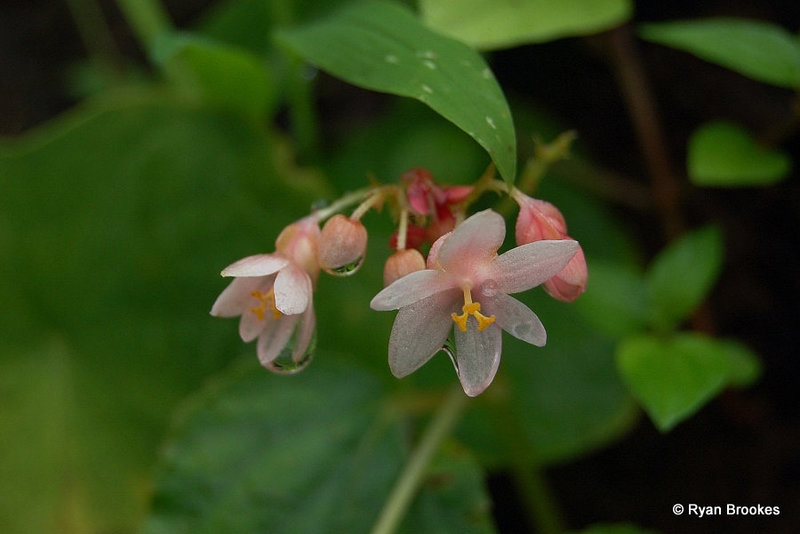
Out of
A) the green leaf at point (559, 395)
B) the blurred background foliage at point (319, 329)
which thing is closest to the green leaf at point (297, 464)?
the blurred background foliage at point (319, 329)

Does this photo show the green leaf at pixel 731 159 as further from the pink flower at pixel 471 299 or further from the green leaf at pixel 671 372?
the pink flower at pixel 471 299

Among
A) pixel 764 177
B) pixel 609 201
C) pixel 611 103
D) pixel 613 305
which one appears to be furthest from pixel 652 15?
pixel 613 305

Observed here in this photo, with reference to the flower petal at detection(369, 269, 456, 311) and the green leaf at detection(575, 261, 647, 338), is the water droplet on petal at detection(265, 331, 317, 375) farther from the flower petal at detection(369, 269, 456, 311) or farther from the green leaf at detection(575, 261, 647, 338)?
the green leaf at detection(575, 261, 647, 338)

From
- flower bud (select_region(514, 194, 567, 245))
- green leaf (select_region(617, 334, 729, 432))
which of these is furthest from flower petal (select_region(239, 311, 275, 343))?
green leaf (select_region(617, 334, 729, 432))

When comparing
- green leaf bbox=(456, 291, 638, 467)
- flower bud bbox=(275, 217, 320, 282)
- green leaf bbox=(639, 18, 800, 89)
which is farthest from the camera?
green leaf bbox=(456, 291, 638, 467)

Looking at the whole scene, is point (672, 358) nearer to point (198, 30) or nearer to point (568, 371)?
point (568, 371)
